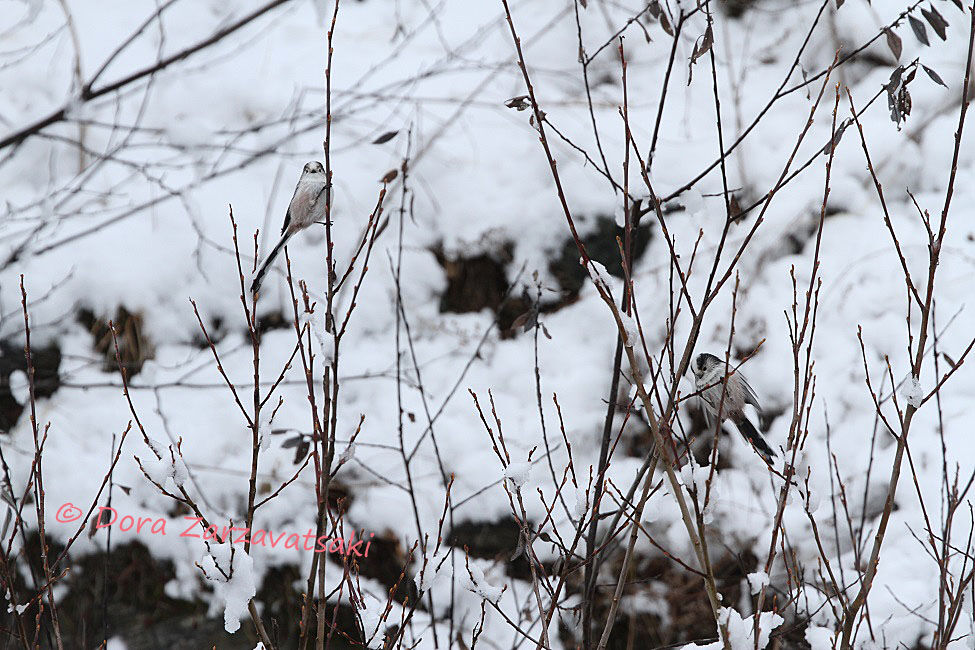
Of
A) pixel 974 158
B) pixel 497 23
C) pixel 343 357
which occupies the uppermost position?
pixel 497 23

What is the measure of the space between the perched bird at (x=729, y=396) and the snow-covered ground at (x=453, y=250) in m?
0.96

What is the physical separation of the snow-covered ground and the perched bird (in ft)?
3.15

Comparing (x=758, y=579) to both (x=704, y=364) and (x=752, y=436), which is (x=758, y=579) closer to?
(x=752, y=436)

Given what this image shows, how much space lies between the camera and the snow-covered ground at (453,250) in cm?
262

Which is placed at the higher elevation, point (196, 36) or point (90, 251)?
point (196, 36)

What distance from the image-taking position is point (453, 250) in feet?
10.5

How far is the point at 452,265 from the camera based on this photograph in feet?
10.5

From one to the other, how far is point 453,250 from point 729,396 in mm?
1951

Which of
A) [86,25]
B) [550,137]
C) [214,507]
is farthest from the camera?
[86,25]

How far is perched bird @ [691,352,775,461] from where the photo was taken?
4.44ft

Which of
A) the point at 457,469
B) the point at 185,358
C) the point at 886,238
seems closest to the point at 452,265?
the point at 457,469

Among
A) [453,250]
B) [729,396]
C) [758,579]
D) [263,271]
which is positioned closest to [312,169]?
[263,271]

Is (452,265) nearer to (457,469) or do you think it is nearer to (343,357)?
(343,357)

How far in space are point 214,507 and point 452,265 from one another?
1351 mm
